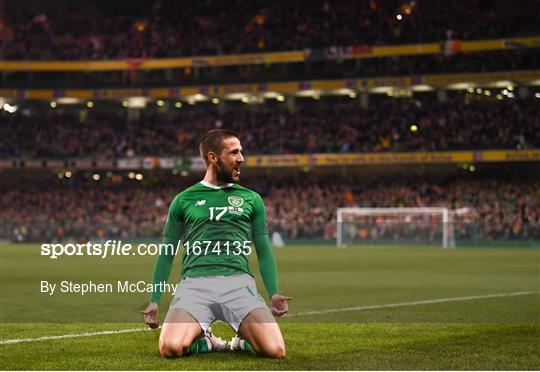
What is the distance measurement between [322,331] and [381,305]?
14.4 ft

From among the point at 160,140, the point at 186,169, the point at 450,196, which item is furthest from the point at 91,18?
the point at 450,196

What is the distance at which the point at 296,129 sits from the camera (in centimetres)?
6122

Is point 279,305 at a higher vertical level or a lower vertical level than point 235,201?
lower

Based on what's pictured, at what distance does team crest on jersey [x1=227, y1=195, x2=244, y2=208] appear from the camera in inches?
336

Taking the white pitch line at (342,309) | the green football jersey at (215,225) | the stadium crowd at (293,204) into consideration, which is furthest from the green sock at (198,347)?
the stadium crowd at (293,204)

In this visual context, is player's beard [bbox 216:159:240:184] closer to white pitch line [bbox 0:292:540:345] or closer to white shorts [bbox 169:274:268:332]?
white shorts [bbox 169:274:268:332]

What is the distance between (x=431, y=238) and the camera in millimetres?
46375

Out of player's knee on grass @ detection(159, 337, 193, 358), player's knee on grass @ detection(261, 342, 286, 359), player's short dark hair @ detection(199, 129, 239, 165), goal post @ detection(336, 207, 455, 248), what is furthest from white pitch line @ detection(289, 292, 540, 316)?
goal post @ detection(336, 207, 455, 248)

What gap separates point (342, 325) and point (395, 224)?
35.4 m

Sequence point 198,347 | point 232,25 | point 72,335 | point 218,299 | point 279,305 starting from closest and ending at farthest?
point 279,305 < point 218,299 < point 198,347 < point 72,335 < point 232,25

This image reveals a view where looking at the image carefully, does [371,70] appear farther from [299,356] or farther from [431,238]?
[299,356]

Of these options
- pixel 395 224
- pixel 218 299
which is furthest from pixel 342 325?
pixel 395 224

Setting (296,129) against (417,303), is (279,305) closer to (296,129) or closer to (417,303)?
(417,303)

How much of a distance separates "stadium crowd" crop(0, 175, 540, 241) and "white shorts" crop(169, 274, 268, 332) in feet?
124
